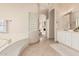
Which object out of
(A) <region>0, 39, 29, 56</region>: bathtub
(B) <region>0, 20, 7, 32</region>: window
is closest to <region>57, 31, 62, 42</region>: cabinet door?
(A) <region>0, 39, 29, 56</region>: bathtub

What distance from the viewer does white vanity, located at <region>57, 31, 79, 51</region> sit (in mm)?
1411

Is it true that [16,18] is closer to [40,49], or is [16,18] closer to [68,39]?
[40,49]

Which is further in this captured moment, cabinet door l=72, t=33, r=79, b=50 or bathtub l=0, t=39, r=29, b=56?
cabinet door l=72, t=33, r=79, b=50

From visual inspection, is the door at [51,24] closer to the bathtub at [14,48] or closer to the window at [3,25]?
the bathtub at [14,48]

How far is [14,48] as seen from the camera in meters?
1.31

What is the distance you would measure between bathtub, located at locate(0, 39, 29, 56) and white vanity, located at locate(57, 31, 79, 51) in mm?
467

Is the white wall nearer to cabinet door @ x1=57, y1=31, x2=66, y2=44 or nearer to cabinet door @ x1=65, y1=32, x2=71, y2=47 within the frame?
cabinet door @ x1=57, y1=31, x2=66, y2=44

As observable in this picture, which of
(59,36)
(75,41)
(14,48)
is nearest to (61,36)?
(59,36)

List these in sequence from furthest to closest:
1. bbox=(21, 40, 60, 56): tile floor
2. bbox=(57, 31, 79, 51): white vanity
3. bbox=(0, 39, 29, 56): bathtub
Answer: bbox=(57, 31, 79, 51): white vanity → bbox=(21, 40, 60, 56): tile floor → bbox=(0, 39, 29, 56): bathtub

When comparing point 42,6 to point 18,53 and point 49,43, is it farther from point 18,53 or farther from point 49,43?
point 18,53

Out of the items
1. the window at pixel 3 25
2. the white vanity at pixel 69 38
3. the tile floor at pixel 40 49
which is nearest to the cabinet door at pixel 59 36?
the white vanity at pixel 69 38

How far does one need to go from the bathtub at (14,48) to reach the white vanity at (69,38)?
47cm

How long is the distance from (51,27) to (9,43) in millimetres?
594

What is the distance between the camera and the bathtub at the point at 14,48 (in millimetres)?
1204
